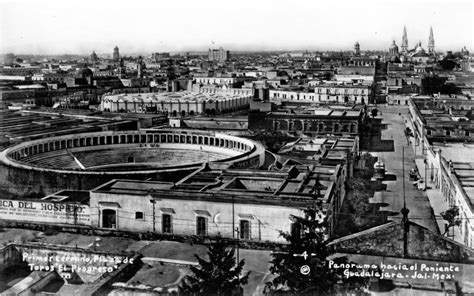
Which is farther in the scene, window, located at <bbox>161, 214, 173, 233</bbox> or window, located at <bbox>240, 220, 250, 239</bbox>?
window, located at <bbox>161, 214, 173, 233</bbox>

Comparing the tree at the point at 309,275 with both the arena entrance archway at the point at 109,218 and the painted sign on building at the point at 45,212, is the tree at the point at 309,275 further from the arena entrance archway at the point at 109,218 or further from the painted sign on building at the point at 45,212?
the painted sign on building at the point at 45,212

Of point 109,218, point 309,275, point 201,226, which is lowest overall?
point 109,218

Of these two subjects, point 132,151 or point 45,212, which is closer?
point 45,212

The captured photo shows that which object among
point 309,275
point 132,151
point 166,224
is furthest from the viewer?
point 132,151

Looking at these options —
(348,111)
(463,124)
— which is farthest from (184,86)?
(463,124)

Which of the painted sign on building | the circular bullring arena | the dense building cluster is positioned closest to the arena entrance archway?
the dense building cluster

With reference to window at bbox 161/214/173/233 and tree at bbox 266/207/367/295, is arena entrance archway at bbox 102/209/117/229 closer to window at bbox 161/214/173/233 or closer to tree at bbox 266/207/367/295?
window at bbox 161/214/173/233

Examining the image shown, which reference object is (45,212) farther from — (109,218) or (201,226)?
(201,226)

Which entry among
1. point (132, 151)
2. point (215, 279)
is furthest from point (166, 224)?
point (132, 151)

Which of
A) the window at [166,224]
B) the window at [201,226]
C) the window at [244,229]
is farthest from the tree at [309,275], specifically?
the window at [166,224]
